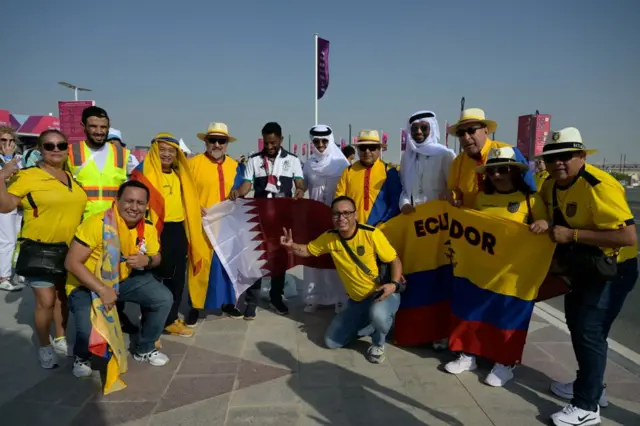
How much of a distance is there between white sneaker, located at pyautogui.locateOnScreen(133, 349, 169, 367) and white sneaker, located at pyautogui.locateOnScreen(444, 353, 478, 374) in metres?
2.34

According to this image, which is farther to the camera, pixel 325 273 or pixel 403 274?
pixel 325 273

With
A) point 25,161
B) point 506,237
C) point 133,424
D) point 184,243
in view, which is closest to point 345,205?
point 506,237

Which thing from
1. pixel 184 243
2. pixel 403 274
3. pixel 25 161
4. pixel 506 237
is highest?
pixel 25 161

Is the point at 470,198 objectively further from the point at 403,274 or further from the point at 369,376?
the point at 369,376

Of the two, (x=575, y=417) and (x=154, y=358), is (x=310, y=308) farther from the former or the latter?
(x=575, y=417)

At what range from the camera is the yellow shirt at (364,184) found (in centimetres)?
412

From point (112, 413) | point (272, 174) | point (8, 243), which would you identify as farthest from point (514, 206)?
point (8, 243)

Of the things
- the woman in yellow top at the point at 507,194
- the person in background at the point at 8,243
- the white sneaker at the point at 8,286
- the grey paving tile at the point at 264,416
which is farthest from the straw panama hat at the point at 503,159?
the white sneaker at the point at 8,286

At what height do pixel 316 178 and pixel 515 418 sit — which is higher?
pixel 316 178

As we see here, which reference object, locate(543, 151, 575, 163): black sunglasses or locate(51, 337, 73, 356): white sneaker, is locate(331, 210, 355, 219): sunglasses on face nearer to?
locate(543, 151, 575, 163): black sunglasses

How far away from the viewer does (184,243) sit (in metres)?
4.00

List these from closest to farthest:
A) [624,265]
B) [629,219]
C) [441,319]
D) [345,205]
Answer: [629,219] < [624,265] < [345,205] < [441,319]

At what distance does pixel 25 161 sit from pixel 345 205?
10.4 feet

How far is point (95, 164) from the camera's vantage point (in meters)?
3.53
